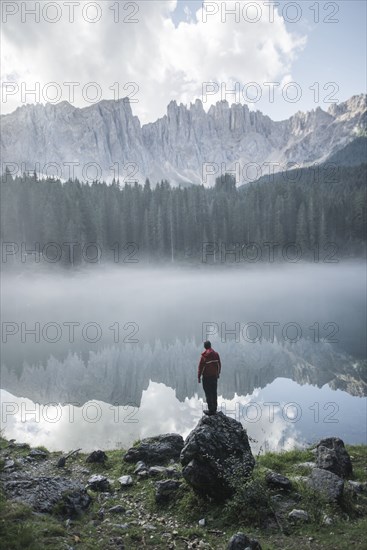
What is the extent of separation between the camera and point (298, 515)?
8953mm

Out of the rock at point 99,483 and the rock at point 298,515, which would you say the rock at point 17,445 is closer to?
the rock at point 99,483

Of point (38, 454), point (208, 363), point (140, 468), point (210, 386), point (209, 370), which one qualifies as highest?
point (208, 363)

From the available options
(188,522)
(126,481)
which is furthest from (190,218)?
(188,522)

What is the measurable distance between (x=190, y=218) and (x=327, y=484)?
4127 inches

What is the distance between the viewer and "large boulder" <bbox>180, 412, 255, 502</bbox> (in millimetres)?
9742

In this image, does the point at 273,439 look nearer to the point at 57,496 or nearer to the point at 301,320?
the point at 57,496

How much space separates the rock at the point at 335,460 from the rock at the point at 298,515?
10.2ft

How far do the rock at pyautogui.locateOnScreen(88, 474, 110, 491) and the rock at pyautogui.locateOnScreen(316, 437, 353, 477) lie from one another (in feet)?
21.2

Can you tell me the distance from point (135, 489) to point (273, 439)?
7559 mm

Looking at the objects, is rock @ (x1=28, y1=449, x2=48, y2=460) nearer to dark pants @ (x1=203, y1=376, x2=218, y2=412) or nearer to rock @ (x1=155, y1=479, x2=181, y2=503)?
rock @ (x1=155, y1=479, x2=181, y2=503)

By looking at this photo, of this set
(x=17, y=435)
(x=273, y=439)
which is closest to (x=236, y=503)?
(x=273, y=439)

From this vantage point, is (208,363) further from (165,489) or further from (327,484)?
(327,484)

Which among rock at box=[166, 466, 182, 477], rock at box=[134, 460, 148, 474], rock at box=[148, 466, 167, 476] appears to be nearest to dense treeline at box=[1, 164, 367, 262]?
rock at box=[134, 460, 148, 474]

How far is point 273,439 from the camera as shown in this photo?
16.4 meters
